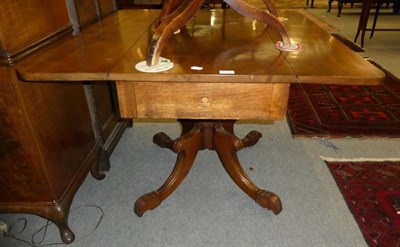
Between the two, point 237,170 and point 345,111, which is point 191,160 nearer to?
point 237,170


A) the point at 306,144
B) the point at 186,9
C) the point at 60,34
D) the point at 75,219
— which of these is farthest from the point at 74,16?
the point at 306,144

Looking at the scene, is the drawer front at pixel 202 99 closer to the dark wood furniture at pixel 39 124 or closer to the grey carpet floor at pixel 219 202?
the dark wood furniture at pixel 39 124

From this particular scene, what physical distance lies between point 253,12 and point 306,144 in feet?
3.86

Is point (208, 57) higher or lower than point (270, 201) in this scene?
higher

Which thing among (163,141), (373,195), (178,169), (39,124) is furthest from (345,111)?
(39,124)

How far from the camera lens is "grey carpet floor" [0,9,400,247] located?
1281mm

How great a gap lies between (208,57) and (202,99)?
145 millimetres

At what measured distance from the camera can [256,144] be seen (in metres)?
1.92

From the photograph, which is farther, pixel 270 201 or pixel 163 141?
pixel 163 141

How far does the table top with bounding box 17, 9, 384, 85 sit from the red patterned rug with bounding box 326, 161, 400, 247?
792 mm

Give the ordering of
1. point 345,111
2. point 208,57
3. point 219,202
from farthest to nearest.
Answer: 1. point 345,111
2. point 219,202
3. point 208,57

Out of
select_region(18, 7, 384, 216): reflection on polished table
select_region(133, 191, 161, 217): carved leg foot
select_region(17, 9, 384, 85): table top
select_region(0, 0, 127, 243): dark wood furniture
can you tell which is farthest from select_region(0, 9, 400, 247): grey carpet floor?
select_region(17, 9, 384, 85): table top

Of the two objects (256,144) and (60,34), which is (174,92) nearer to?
(60,34)

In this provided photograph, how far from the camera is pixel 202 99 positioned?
0.92 m
